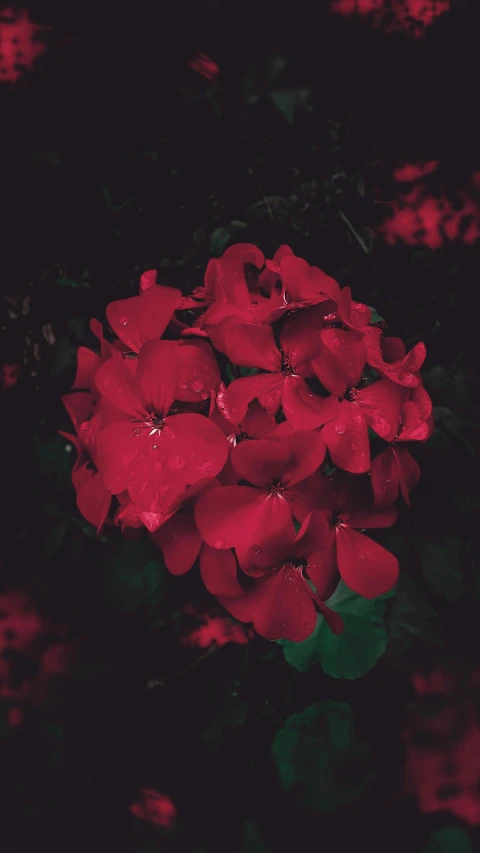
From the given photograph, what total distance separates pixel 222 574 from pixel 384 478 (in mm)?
148

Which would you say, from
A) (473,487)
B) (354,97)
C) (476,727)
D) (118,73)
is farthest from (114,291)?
(476,727)

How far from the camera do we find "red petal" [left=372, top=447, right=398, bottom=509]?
0.46 meters

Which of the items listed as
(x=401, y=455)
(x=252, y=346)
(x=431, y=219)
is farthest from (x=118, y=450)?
(x=431, y=219)

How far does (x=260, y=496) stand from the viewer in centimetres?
44

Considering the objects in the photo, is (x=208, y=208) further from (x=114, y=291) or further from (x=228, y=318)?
(x=228, y=318)

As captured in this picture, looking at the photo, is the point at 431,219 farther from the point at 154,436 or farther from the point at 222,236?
the point at 154,436

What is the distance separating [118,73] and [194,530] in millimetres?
708

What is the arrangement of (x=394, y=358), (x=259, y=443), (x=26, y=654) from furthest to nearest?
1. (x=26, y=654)
2. (x=394, y=358)
3. (x=259, y=443)

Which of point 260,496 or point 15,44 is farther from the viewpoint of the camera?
point 15,44

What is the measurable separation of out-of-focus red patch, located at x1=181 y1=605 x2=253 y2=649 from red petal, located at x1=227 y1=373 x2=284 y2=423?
16.4 inches

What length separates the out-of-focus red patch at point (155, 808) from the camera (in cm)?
67

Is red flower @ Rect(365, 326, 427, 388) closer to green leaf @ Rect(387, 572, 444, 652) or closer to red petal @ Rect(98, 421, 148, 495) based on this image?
red petal @ Rect(98, 421, 148, 495)

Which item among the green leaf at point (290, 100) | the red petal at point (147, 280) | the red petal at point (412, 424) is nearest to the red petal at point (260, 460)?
the red petal at point (412, 424)

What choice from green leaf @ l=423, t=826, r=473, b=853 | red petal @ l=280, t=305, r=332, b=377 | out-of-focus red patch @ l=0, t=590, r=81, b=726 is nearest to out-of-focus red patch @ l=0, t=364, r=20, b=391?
out-of-focus red patch @ l=0, t=590, r=81, b=726
